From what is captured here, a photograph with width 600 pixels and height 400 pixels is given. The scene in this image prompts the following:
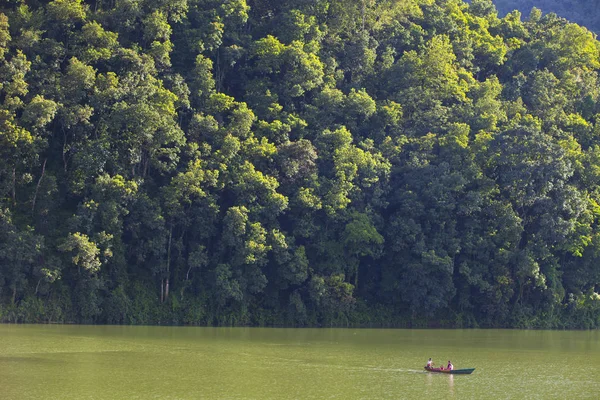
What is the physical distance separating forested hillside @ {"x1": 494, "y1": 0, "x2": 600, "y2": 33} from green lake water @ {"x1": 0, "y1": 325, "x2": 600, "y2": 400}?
4780cm

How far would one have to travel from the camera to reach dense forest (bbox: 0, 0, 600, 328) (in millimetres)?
45812

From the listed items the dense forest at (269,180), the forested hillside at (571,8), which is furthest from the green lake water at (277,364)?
the forested hillside at (571,8)

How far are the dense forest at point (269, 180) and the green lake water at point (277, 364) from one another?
404cm

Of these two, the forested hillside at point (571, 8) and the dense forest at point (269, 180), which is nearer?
the dense forest at point (269, 180)

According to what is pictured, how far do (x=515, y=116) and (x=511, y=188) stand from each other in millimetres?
7409

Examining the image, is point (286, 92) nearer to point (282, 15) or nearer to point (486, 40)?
point (282, 15)

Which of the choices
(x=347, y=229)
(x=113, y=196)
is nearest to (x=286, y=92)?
(x=347, y=229)

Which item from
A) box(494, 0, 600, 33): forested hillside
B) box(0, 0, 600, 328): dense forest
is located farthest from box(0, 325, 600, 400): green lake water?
box(494, 0, 600, 33): forested hillside

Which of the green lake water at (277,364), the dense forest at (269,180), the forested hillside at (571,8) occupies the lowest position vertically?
the green lake water at (277,364)

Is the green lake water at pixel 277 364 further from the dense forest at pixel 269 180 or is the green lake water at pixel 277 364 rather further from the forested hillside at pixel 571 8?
the forested hillside at pixel 571 8

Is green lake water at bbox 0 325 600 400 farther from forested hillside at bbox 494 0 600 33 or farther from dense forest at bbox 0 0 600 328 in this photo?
forested hillside at bbox 494 0 600 33

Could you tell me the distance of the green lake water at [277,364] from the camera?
2577 centimetres

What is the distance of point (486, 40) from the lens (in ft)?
209

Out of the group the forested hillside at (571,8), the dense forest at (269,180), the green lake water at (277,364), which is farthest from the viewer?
the forested hillside at (571,8)
